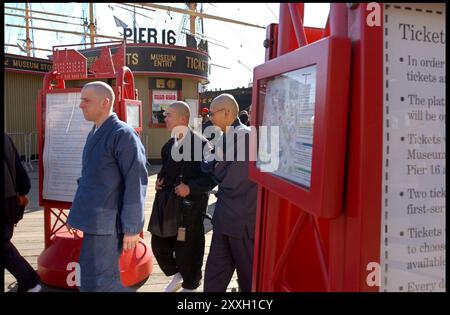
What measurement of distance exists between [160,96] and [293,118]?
40.2 ft

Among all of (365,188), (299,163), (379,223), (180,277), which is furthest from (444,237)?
(180,277)

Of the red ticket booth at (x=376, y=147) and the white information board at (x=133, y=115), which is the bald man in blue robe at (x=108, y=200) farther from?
the red ticket booth at (x=376, y=147)

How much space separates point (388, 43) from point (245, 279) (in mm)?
2259

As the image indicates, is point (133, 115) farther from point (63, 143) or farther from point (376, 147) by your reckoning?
point (376, 147)

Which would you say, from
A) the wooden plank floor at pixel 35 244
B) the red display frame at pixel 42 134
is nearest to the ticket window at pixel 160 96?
the wooden plank floor at pixel 35 244

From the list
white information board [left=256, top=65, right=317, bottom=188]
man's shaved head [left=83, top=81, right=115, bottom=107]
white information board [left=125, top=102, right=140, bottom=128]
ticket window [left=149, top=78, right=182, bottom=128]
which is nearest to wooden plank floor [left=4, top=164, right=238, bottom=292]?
white information board [left=125, top=102, right=140, bottom=128]

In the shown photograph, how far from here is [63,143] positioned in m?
3.81

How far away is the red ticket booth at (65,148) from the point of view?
12.3ft

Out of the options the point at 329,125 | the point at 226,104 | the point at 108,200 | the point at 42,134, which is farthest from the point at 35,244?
the point at 329,125

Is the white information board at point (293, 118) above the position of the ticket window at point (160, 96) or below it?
below

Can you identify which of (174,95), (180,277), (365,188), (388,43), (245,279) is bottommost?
(180,277)

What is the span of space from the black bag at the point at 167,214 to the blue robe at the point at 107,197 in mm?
965

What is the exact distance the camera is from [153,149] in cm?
1370
